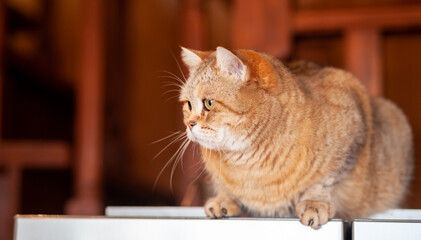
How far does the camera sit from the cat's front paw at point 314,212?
0.77 metres

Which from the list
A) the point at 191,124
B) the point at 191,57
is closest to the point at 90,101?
the point at 191,57

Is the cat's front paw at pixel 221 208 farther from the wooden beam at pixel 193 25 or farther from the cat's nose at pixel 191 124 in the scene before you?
the wooden beam at pixel 193 25

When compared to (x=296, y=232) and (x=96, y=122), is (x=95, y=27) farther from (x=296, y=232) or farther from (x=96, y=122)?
(x=296, y=232)

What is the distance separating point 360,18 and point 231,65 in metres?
0.75

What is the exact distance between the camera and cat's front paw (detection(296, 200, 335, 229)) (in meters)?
0.77

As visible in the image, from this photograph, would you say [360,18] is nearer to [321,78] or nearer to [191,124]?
[321,78]

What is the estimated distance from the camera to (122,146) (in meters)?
2.75

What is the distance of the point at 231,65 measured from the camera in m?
0.96

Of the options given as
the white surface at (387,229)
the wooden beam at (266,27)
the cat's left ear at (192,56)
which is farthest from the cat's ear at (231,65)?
the wooden beam at (266,27)

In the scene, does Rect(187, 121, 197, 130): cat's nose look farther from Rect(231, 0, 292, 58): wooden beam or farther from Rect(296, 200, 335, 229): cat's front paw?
Rect(231, 0, 292, 58): wooden beam

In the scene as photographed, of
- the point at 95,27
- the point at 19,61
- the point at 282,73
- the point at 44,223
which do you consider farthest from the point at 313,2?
the point at 19,61

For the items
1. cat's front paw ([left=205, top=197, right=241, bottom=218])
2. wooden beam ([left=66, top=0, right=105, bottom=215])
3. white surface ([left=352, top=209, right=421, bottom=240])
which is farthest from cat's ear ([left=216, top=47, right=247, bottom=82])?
wooden beam ([left=66, top=0, right=105, bottom=215])

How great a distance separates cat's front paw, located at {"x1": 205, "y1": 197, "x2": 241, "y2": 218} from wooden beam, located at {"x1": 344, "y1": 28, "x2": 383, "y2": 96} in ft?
2.29

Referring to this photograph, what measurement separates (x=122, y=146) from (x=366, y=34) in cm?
160
